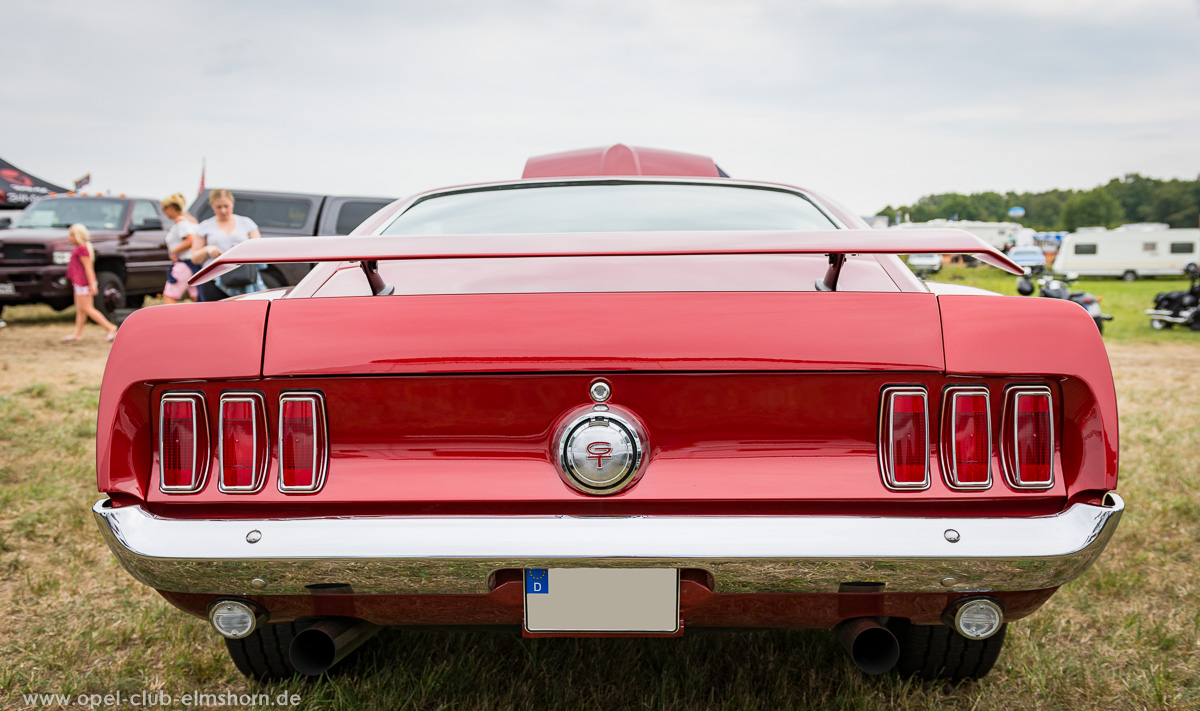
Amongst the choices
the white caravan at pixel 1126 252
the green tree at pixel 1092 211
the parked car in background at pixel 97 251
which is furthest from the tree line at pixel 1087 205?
the parked car in background at pixel 97 251

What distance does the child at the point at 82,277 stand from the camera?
9.56 metres

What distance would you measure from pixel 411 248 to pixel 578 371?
0.43m

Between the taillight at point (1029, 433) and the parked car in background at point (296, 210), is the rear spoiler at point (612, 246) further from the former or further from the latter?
the parked car in background at point (296, 210)

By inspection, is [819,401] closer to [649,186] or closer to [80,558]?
[649,186]

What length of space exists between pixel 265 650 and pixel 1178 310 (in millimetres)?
16041

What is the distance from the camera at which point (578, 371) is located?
1602 millimetres

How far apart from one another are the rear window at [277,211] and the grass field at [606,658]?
6583 millimetres

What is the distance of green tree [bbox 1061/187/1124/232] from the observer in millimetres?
92438

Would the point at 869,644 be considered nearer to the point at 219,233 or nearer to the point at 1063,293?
the point at 219,233

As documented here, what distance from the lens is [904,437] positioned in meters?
1.63

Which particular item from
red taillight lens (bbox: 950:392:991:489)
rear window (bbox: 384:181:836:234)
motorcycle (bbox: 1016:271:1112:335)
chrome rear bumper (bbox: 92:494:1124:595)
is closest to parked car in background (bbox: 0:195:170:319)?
rear window (bbox: 384:181:836:234)

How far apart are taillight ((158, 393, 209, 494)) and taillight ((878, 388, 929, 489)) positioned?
1.42m

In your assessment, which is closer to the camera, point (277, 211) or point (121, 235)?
point (277, 211)

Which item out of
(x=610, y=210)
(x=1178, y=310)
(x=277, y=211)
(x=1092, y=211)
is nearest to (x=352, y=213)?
(x=277, y=211)
